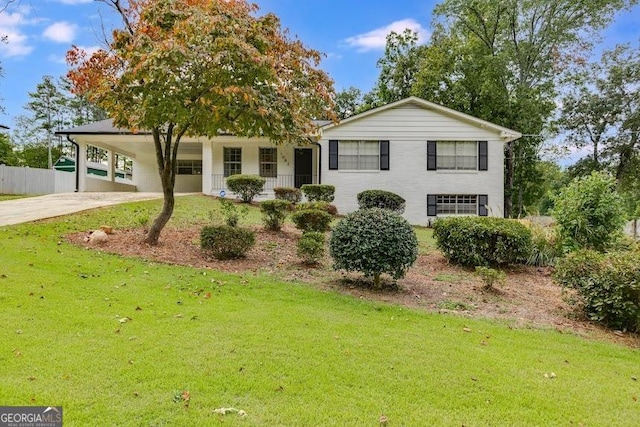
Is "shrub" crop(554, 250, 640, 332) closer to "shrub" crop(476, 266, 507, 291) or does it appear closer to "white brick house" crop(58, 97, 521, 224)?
"shrub" crop(476, 266, 507, 291)

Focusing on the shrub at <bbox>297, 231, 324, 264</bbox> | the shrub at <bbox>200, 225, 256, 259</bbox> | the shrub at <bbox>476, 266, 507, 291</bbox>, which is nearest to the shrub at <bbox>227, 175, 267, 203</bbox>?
the shrub at <bbox>200, 225, 256, 259</bbox>

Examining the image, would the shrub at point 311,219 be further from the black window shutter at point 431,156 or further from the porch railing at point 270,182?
the black window shutter at point 431,156

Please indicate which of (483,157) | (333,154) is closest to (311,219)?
(333,154)

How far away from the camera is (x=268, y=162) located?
19750 mm

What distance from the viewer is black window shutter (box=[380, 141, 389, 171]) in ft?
58.6

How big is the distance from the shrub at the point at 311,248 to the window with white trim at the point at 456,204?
11.4 meters

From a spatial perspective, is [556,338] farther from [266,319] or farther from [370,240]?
[266,319]

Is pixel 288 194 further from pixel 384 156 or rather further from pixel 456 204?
pixel 456 204

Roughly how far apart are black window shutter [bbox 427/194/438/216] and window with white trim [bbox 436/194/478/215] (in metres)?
0.16

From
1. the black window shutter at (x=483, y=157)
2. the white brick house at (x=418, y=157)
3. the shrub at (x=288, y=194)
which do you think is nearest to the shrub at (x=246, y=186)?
the shrub at (x=288, y=194)

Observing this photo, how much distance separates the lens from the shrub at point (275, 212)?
1058cm

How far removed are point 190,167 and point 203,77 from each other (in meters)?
17.3

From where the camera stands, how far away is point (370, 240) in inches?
259

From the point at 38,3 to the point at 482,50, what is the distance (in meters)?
21.4
